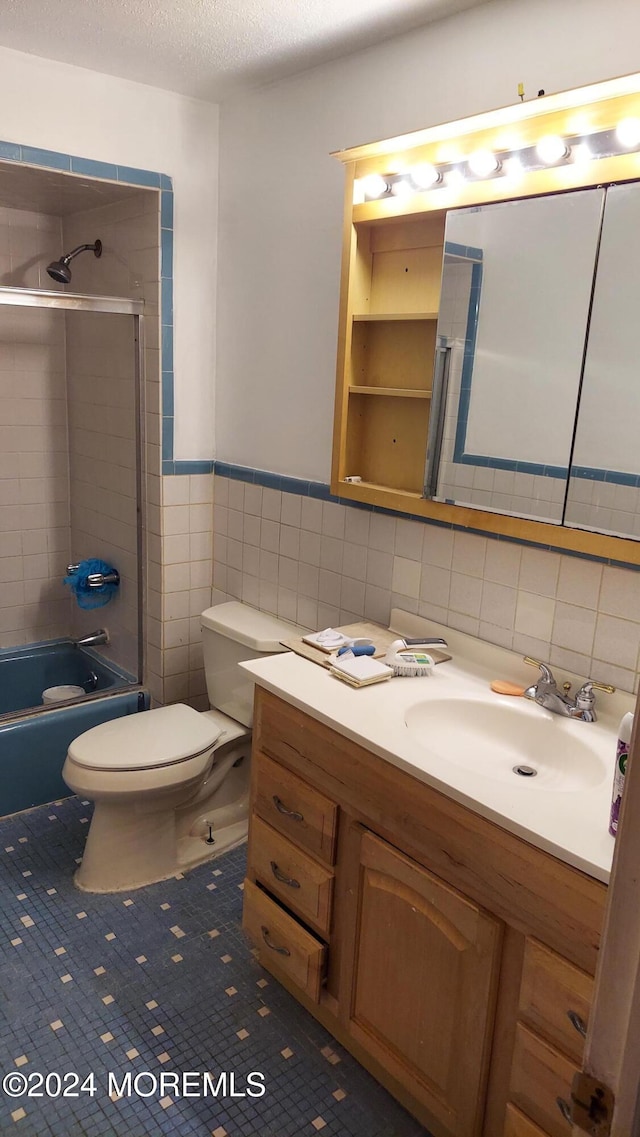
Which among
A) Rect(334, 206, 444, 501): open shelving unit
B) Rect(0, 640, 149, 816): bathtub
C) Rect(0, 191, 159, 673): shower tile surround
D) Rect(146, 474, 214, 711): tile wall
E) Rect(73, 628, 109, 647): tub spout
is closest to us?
Rect(334, 206, 444, 501): open shelving unit

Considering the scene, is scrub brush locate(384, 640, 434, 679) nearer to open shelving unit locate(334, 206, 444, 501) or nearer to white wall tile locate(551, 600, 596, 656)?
white wall tile locate(551, 600, 596, 656)

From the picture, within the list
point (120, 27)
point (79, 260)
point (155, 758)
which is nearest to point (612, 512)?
point (155, 758)

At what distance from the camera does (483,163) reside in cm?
173

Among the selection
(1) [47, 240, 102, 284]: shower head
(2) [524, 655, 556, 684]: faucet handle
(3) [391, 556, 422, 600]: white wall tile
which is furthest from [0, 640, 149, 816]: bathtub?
(2) [524, 655, 556, 684]: faucet handle

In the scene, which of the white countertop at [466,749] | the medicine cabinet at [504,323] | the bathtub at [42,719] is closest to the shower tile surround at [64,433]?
the bathtub at [42,719]

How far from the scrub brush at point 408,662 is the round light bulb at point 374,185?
1.12 m

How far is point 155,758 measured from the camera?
227 centimetres

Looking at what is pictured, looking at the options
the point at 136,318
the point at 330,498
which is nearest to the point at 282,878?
the point at 330,498

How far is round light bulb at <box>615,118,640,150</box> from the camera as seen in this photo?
4.83ft

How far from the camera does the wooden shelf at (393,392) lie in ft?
6.37

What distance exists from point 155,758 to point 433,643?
34.4 inches

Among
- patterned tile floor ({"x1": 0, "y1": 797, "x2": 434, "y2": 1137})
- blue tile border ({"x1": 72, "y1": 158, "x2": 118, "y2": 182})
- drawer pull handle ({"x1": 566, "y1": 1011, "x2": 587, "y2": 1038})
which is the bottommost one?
patterned tile floor ({"x1": 0, "y1": 797, "x2": 434, "y2": 1137})

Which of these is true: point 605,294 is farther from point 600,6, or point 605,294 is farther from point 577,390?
point 600,6

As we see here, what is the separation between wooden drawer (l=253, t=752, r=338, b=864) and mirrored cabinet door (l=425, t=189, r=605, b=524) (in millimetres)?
759
